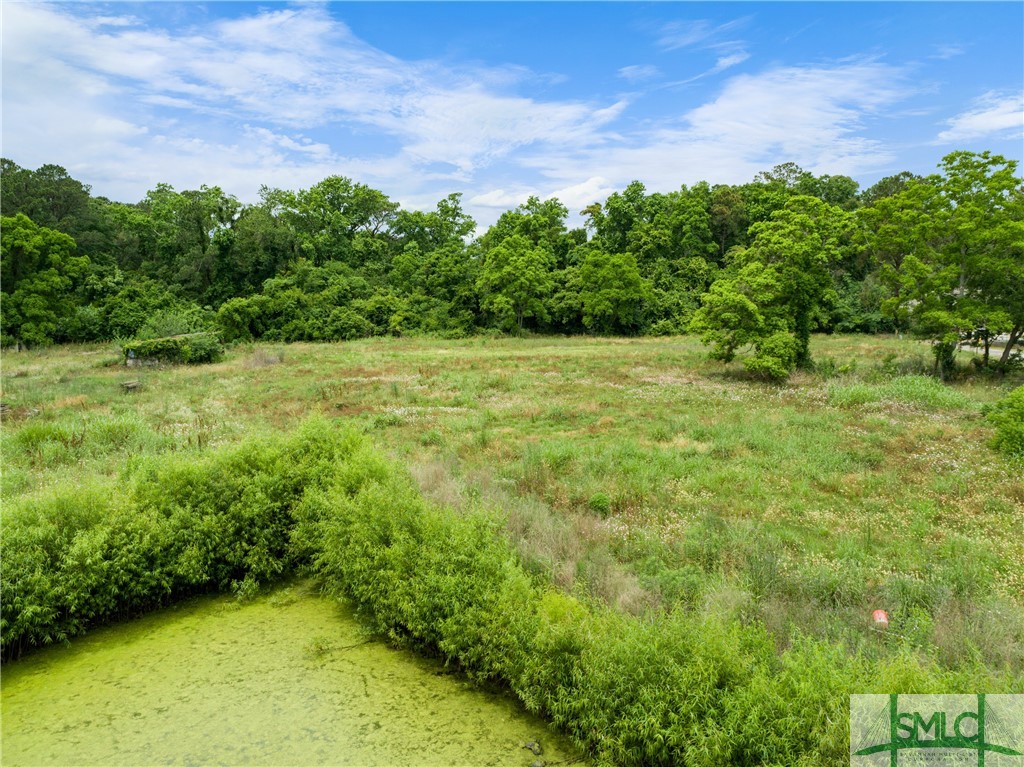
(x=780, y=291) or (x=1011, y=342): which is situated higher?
(x=780, y=291)

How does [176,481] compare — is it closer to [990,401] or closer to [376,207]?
[990,401]

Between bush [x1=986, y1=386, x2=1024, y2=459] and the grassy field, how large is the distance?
46 centimetres

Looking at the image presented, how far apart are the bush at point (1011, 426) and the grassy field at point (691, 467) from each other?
18.1 inches

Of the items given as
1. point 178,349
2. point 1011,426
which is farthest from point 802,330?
point 178,349

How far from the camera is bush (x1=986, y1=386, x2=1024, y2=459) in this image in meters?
13.5

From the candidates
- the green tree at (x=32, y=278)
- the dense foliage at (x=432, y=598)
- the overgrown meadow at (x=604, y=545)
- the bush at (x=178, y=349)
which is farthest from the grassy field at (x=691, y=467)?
the green tree at (x=32, y=278)

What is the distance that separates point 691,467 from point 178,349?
104 feet

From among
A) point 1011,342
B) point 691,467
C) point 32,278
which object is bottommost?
point 691,467

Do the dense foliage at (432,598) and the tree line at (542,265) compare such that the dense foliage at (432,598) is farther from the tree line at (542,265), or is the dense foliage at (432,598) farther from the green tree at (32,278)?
the green tree at (32,278)

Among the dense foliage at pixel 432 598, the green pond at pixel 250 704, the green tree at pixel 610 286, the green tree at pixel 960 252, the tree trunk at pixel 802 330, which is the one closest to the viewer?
the dense foliage at pixel 432 598

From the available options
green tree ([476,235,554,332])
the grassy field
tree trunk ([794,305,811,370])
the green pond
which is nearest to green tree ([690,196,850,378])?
tree trunk ([794,305,811,370])

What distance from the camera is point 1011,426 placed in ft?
45.0

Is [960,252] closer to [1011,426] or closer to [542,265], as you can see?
[1011,426]

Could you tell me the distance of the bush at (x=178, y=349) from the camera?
3194 cm
